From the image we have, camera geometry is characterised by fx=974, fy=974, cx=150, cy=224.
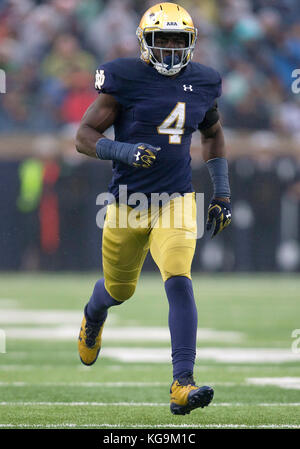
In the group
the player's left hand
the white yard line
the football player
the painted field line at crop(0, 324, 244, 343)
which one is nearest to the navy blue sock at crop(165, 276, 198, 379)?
the football player

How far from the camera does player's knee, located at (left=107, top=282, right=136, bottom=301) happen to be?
4238 mm

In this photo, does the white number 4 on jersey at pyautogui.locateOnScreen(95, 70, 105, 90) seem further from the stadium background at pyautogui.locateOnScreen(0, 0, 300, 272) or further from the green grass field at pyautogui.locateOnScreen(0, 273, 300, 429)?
the stadium background at pyautogui.locateOnScreen(0, 0, 300, 272)

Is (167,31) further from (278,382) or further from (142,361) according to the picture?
(142,361)

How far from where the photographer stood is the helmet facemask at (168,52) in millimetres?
3877

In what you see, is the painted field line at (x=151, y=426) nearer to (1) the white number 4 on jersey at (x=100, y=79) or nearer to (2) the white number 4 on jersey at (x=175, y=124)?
(2) the white number 4 on jersey at (x=175, y=124)

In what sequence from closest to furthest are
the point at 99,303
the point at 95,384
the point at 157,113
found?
the point at 157,113
the point at 99,303
the point at 95,384

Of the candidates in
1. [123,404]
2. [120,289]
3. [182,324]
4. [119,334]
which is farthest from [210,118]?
[119,334]

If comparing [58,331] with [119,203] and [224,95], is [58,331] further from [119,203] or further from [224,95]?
[224,95]

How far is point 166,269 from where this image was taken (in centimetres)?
379

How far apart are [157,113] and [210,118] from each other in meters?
0.34

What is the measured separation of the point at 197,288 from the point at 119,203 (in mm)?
6301

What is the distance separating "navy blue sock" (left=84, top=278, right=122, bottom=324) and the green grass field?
34 cm

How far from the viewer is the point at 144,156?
11.9 feet
